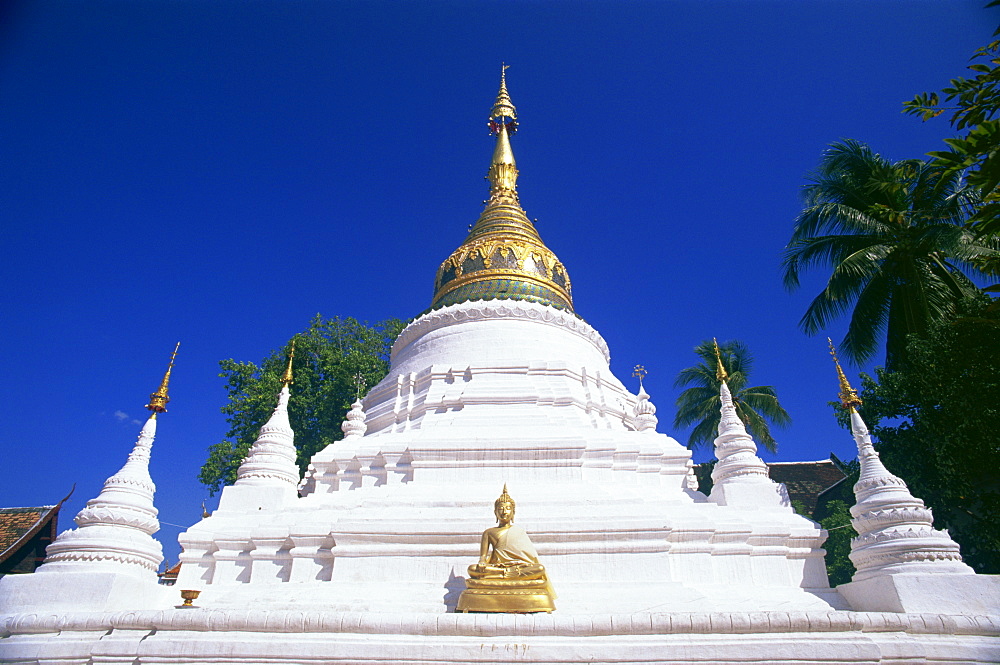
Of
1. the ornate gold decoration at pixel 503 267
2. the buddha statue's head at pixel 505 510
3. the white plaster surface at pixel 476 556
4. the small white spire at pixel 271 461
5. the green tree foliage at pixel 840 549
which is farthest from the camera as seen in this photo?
the green tree foliage at pixel 840 549

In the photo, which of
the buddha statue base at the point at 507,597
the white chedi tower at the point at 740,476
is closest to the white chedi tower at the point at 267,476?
the buddha statue base at the point at 507,597

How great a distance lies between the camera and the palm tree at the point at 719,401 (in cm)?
2309

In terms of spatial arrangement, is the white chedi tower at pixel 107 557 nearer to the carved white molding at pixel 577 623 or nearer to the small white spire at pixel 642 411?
the carved white molding at pixel 577 623

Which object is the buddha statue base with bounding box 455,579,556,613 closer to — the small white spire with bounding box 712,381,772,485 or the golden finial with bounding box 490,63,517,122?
the small white spire with bounding box 712,381,772,485

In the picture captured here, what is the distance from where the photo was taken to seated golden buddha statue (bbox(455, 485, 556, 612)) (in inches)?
258

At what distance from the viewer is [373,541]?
845cm

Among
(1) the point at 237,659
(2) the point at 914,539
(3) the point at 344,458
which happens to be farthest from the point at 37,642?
(2) the point at 914,539

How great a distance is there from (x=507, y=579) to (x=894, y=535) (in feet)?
17.3

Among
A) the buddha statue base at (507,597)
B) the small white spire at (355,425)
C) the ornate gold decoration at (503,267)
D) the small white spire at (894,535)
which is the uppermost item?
the ornate gold decoration at (503,267)

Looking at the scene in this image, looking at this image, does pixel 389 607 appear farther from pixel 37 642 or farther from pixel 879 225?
pixel 879 225

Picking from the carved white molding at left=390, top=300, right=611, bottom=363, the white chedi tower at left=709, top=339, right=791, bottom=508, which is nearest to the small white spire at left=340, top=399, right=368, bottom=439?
the carved white molding at left=390, top=300, right=611, bottom=363

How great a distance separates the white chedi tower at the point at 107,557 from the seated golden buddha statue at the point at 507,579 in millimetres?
4656

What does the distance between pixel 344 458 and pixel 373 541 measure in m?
3.46

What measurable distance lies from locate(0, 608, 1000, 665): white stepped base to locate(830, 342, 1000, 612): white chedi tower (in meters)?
0.84
